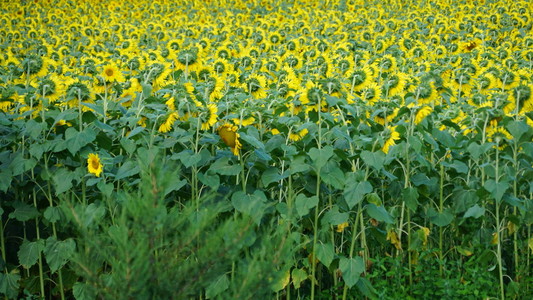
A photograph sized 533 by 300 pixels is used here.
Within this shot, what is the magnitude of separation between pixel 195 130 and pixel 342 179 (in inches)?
28.0

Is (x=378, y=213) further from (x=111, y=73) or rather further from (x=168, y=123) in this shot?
(x=111, y=73)

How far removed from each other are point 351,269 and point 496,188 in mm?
756

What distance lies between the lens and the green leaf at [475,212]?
3.60 m

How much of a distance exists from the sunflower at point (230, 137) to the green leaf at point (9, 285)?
1.16 meters

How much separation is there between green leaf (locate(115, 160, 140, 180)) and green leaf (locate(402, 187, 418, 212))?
1244 mm

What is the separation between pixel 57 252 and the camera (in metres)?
3.58

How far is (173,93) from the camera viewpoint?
381 centimetres

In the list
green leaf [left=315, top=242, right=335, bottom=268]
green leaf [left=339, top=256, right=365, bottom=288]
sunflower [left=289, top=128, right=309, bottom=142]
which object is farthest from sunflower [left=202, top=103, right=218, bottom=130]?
green leaf [left=339, top=256, right=365, bottom=288]

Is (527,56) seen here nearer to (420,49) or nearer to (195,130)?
(420,49)

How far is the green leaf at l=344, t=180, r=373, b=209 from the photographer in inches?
135

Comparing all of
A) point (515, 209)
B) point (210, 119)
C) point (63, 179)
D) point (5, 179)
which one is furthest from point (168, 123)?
point (515, 209)

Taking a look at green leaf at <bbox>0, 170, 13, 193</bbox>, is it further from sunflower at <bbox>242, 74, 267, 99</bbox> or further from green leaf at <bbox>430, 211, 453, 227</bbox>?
green leaf at <bbox>430, 211, 453, 227</bbox>

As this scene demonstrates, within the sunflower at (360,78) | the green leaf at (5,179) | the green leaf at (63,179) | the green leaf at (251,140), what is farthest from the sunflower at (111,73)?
the sunflower at (360,78)

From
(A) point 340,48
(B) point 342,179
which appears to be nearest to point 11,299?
(B) point 342,179
